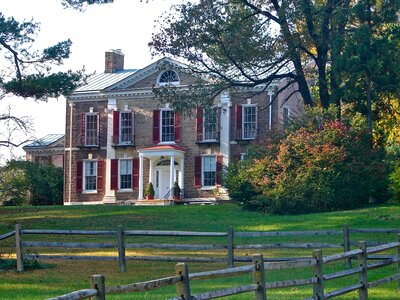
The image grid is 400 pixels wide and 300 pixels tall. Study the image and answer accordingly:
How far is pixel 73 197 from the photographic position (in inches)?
2121

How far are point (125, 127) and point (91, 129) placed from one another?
2.54 meters

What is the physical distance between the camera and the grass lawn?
660 inches

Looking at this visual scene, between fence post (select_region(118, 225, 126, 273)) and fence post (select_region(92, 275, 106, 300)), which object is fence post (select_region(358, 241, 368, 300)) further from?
fence post (select_region(118, 225, 126, 273))

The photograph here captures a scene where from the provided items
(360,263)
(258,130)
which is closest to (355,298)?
(360,263)

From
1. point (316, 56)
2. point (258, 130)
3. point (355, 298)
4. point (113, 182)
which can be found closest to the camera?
point (355, 298)

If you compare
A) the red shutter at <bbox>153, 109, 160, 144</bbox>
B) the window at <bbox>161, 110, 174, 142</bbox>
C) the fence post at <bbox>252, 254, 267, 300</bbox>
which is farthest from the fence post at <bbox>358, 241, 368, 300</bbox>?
the red shutter at <bbox>153, 109, 160, 144</bbox>

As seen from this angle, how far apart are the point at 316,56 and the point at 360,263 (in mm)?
28905

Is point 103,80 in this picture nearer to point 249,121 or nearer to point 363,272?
point 249,121

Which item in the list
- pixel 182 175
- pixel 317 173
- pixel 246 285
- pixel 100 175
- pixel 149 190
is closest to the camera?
pixel 246 285

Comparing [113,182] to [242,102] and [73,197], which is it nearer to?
[73,197]

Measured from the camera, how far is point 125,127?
52.9 metres

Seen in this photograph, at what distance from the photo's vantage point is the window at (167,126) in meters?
51.7

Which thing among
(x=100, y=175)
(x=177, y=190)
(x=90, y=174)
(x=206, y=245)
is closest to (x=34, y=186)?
(x=90, y=174)

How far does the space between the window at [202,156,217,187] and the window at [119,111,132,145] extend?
5.42 meters
